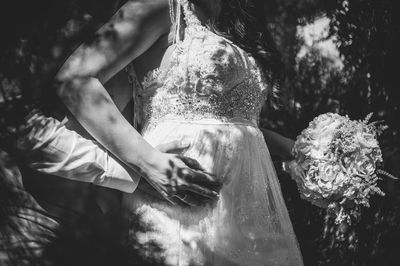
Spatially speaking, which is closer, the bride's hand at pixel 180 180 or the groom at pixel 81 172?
the groom at pixel 81 172

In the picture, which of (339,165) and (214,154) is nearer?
(214,154)

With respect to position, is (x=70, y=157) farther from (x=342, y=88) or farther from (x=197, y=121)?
(x=342, y=88)

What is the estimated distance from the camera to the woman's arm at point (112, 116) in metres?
2.16

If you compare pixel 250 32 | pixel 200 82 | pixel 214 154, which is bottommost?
pixel 214 154

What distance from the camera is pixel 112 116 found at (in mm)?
2178

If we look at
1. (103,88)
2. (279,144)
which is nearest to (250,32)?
(279,144)

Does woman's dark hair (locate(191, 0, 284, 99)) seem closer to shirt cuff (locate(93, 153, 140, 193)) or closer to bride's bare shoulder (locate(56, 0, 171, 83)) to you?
bride's bare shoulder (locate(56, 0, 171, 83))

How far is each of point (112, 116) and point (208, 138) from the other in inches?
17.9

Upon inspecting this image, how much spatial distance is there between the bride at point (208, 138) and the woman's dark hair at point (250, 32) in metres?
0.05

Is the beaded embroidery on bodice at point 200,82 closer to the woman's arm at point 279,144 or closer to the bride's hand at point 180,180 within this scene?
the bride's hand at point 180,180

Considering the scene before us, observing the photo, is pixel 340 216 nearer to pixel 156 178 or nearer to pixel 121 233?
pixel 156 178
